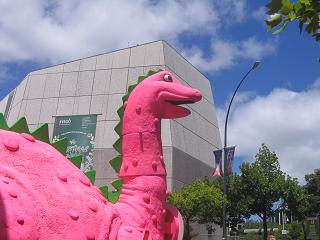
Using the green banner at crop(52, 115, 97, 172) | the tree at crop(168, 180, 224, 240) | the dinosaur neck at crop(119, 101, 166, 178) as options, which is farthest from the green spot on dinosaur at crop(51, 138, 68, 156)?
the green banner at crop(52, 115, 97, 172)

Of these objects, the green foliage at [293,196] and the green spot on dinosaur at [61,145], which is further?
the green foliage at [293,196]

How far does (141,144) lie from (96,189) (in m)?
0.87

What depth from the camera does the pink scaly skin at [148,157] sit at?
5.55 metres

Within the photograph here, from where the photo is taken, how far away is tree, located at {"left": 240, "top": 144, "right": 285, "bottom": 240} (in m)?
31.2

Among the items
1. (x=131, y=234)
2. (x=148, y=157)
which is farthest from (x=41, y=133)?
(x=131, y=234)

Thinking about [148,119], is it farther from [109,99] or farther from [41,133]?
[109,99]

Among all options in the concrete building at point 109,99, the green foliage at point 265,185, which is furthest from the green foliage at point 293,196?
the concrete building at point 109,99

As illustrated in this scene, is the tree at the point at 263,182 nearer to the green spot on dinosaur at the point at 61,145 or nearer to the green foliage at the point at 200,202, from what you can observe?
the green foliage at the point at 200,202

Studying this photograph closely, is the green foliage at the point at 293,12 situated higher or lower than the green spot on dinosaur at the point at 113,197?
higher

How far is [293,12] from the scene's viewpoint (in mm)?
3600

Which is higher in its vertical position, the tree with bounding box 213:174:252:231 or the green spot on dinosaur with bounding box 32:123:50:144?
the tree with bounding box 213:174:252:231

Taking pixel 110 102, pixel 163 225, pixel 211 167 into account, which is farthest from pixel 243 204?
pixel 163 225

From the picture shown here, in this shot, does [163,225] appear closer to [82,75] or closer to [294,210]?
[294,210]

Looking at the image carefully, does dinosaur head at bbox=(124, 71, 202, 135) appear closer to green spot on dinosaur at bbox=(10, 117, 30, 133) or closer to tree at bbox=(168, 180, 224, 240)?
green spot on dinosaur at bbox=(10, 117, 30, 133)
